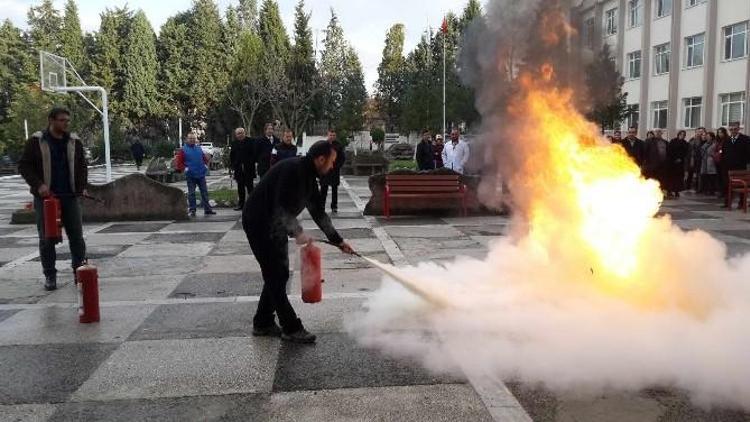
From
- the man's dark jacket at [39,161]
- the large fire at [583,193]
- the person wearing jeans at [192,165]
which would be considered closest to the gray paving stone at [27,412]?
the man's dark jacket at [39,161]

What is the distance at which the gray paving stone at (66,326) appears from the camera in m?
5.25

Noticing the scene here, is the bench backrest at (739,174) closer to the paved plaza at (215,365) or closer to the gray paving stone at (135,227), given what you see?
the paved plaza at (215,365)

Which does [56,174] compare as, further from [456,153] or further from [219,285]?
[456,153]

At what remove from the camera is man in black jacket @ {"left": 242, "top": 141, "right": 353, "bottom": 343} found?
15.9ft

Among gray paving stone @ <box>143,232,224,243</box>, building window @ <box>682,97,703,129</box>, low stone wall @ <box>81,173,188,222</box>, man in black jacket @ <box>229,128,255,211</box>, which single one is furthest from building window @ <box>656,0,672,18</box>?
gray paving stone @ <box>143,232,224,243</box>

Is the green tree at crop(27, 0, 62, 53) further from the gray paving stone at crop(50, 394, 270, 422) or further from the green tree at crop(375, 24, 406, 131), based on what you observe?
the gray paving stone at crop(50, 394, 270, 422)

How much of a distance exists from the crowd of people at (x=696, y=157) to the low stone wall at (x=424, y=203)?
475 centimetres

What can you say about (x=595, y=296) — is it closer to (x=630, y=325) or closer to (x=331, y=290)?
(x=630, y=325)

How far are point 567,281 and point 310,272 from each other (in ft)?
8.29

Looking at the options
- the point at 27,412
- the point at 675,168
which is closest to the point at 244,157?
the point at 27,412

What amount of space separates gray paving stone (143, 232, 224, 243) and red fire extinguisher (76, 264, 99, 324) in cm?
463

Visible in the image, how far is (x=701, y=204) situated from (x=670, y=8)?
72.2 feet

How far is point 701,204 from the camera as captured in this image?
1472 centimetres

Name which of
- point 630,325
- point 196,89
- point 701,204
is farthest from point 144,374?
point 196,89
